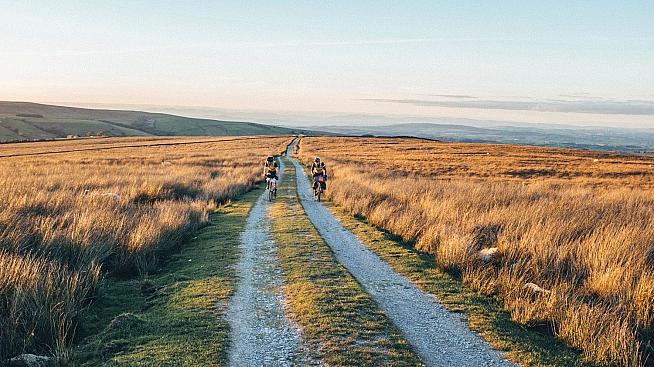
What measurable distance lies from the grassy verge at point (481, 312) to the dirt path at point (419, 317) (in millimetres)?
196

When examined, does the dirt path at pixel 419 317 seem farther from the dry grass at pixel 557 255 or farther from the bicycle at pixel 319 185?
the bicycle at pixel 319 185

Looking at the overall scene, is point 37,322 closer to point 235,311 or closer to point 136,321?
point 136,321

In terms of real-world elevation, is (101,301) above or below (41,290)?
below

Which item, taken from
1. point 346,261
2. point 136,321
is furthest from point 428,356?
point 346,261

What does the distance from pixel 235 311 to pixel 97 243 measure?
5.00 metres

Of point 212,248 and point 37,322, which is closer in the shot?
point 37,322

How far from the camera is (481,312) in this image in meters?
7.72

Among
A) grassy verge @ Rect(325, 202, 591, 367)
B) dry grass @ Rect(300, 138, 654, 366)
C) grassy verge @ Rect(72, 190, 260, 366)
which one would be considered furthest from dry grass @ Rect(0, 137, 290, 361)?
dry grass @ Rect(300, 138, 654, 366)

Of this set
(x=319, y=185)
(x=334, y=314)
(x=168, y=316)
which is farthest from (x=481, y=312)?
Answer: (x=319, y=185)

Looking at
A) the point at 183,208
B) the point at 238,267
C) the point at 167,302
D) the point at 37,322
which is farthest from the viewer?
the point at 183,208

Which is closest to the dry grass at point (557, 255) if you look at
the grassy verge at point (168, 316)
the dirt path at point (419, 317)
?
the dirt path at point (419, 317)

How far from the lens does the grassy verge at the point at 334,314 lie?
588 centimetres

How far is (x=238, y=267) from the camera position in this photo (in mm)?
10438

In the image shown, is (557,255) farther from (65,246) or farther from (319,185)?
(319,185)
